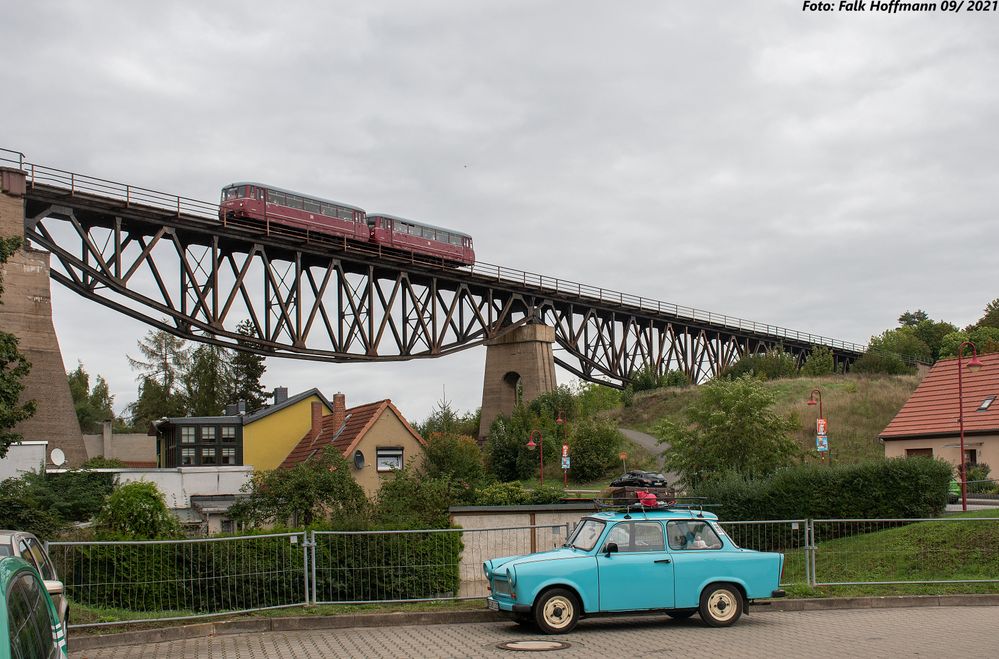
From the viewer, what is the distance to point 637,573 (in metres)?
13.5

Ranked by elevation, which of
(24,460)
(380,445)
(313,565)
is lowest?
(313,565)

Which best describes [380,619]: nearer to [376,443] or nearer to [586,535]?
[586,535]

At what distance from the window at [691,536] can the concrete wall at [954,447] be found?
24084mm

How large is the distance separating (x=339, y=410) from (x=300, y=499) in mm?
12823

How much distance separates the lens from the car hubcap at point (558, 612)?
13172 millimetres

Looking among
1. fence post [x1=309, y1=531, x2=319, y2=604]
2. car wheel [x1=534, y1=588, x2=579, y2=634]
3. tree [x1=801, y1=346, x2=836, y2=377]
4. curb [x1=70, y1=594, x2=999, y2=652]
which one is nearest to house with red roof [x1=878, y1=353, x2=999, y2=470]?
curb [x1=70, y1=594, x2=999, y2=652]

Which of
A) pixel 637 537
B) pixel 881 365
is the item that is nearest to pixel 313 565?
pixel 637 537

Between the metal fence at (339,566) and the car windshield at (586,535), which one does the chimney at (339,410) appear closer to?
the metal fence at (339,566)

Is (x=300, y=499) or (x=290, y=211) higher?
(x=290, y=211)

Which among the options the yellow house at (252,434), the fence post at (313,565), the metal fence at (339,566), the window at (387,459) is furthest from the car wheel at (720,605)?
the yellow house at (252,434)

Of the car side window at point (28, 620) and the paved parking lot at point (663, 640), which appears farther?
the paved parking lot at point (663, 640)

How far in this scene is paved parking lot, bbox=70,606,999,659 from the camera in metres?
11.9

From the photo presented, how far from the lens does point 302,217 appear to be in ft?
153

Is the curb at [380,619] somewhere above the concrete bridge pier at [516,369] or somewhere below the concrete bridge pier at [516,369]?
below
